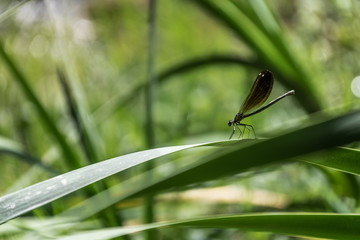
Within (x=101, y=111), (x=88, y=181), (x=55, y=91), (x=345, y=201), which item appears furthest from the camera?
(x=55, y=91)

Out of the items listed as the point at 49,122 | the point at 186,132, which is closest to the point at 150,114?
the point at 49,122

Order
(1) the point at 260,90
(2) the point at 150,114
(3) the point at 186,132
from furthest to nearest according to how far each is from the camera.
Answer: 1. (3) the point at 186,132
2. (2) the point at 150,114
3. (1) the point at 260,90

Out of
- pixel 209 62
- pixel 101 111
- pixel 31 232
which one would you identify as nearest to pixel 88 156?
pixel 31 232

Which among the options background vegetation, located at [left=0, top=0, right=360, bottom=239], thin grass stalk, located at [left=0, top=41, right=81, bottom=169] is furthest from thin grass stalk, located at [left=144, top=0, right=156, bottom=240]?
thin grass stalk, located at [left=0, top=41, right=81, bottom=169]

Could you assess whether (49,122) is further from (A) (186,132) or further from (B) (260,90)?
(A) (186,132)

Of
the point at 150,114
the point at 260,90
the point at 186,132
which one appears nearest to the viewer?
the point at 260,90

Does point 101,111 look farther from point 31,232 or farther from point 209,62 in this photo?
point 31,232

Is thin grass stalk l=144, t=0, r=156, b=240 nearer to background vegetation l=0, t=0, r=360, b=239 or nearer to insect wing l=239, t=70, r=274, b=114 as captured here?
background vegetation l=0, t=0, r=360, b=239
